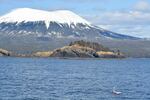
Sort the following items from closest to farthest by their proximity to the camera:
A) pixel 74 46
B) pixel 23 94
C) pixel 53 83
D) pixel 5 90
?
1. pixel 23 94
2. pixel 5 90
3. pixel 53 83
4. pixel 74 46

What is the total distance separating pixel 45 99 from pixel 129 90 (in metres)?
12.4

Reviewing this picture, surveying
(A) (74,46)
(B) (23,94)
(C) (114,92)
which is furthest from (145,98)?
(A) (74,46)

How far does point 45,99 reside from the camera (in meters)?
48.6

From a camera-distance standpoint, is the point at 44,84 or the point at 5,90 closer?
the point at 5,90

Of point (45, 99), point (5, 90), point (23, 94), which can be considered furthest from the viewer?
point (5, 90)

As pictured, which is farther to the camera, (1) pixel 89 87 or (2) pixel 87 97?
(1) pixel 89 87

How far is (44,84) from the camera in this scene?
63219 mm

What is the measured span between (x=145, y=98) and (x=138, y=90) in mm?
7193

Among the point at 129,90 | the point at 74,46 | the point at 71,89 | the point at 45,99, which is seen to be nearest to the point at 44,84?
the point at 71,89

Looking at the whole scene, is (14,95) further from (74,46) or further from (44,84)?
(74,46)

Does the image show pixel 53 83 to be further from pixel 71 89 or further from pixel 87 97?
pixel 87 97

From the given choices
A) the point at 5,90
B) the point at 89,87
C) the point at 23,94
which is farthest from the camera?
the point at 89,87

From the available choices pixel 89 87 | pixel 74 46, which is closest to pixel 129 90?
pixel 89 87

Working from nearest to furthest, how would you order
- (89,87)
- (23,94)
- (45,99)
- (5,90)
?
1. (45,99)
2. (23,94)
3. (5,90)
4. (89,87)
